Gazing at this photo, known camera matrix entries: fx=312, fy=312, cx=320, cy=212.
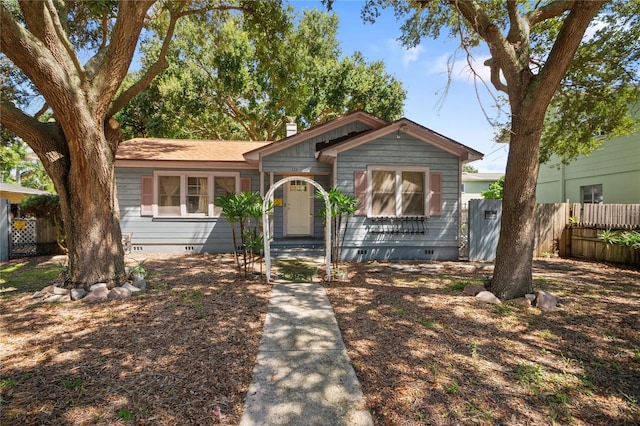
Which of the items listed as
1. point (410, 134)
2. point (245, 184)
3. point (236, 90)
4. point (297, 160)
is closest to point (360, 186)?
point (410, 134)

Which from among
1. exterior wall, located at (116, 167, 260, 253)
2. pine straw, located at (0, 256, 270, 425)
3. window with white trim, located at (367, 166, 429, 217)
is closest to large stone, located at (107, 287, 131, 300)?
pine straw, located at (0, 256, 270, 425)

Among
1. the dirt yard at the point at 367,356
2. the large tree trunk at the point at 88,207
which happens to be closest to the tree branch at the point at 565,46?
the dirt yard at the point at 367,356

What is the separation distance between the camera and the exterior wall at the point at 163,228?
10547 mm

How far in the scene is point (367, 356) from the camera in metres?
3.46

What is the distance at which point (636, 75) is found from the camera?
8.65 m

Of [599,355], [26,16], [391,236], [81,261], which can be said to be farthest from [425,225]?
[26,16]

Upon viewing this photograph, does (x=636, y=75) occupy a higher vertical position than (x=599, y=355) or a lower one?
higher

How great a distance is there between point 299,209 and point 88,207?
24.0 ft

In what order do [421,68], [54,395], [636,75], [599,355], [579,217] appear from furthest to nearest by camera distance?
1. [579,217]
2. [636,75]
3. [421,68]
4. [599,355]
5. [54,395]

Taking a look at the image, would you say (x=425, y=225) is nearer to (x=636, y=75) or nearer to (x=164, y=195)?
(x=636, y=75)

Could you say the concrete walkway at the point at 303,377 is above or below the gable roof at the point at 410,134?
below

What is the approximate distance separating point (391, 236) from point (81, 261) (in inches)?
297

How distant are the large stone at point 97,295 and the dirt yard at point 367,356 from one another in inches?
10.0

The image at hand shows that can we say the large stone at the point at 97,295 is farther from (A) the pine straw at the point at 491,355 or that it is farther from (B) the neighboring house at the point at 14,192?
(B) the neighboring house at the point at 14,192
